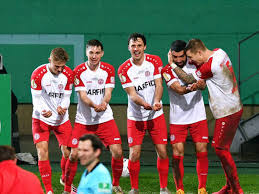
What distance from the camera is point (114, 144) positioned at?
8.38 metres

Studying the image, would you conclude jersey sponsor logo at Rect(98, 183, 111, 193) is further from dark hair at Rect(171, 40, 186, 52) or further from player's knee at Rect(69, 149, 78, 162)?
dark hair at Rect(171, 40, 186, 52)

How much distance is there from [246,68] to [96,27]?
184 inches

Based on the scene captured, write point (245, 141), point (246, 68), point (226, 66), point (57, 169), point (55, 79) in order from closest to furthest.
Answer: point (226, 66) → point (55, 79) → point (57, 169) → point (245, 141) → point (246, 68)

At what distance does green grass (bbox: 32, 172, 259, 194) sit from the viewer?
887 cm

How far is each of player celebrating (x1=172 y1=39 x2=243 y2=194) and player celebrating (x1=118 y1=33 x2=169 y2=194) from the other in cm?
82

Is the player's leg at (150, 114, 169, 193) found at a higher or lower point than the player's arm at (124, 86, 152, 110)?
lower


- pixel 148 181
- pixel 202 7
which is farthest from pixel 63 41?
pixel 148 181

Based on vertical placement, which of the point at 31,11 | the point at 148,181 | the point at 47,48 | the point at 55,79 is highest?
the point at 31,11

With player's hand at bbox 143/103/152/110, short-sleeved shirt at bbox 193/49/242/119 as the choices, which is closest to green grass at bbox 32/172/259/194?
player's hand at bbox 143/103/152/110

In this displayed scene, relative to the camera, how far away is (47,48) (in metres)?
17.6

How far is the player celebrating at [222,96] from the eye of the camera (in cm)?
755

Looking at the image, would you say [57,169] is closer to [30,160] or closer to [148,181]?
[30,160]

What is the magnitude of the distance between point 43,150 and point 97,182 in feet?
11.9

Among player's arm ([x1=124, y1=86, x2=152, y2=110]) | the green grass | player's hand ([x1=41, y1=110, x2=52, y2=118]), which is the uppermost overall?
player's arm ([x1=124, y1=86, x2=152, y2=110])
